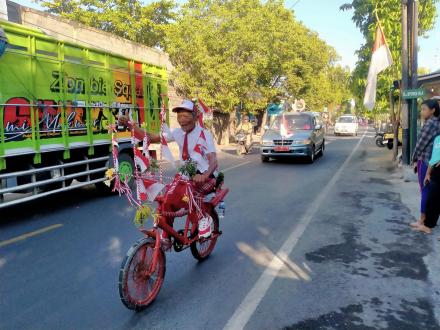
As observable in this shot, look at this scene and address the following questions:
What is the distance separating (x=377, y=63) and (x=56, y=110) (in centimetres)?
934

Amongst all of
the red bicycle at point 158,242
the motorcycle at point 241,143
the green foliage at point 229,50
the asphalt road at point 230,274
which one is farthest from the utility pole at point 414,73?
the red bicycle at point 158,242

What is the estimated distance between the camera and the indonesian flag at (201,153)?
4.20 m

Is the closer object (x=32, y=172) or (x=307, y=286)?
(x=307, y=286)

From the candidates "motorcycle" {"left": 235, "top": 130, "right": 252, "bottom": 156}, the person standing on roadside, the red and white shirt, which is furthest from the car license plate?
the red and white shirt

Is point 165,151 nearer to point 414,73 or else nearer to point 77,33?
point 414,73

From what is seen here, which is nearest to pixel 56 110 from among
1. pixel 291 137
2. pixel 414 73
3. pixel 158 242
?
pixel 158 242

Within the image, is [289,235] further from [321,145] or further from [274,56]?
[274,56]

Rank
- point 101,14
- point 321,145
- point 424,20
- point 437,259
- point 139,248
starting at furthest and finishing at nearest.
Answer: point 101,14 → point 424,20 → point 321,145 → point 437,259 → point 139,248

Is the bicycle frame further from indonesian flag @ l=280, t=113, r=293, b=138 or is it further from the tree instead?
the tree

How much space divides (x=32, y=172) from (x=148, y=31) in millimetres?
29188

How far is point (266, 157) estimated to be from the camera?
15.4m

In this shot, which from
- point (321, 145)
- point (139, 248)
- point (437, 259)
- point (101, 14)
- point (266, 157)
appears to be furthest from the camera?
point (101, 14)

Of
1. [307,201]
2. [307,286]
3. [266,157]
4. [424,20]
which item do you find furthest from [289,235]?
[424,20]

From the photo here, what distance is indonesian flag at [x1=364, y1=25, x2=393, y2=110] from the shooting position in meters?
12.4
